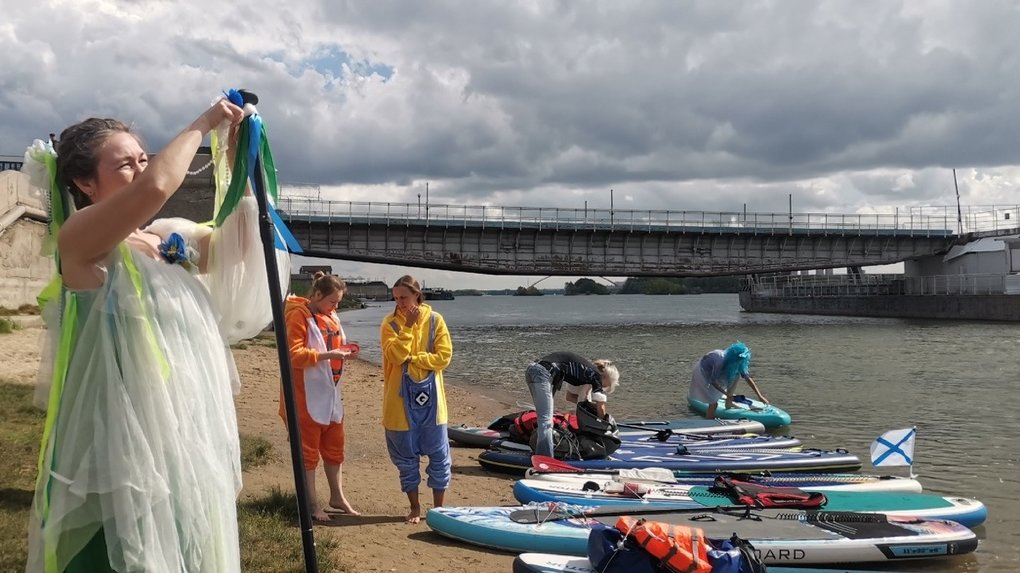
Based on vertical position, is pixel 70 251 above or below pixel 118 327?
above

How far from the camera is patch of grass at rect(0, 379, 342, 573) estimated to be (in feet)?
16.4

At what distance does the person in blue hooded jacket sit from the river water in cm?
126

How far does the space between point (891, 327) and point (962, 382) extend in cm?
2939

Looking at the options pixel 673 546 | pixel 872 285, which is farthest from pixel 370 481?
pixel 872 285

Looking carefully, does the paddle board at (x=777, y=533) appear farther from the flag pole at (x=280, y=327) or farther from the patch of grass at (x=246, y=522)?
the flag pole at (x=280, y=327)

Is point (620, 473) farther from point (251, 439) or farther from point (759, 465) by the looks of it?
point (251, 439)

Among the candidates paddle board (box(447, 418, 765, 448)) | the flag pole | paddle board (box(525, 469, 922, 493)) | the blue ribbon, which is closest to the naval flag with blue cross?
paddle board (box(525, 469, 922, 493))

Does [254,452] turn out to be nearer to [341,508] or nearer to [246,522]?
[341,508]

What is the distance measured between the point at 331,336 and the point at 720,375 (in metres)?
9.77

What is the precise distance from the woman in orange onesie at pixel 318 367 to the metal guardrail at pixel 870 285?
54205mm

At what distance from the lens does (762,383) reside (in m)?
22.1

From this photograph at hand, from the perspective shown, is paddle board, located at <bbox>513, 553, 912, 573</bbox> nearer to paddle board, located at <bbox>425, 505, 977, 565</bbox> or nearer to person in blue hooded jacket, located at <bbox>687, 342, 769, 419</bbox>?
paddle board, located at <bbox>425, 505, 977, 565</bbox>

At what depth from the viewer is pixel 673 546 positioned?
15.7ft

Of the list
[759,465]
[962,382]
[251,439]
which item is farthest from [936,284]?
[251,439]
